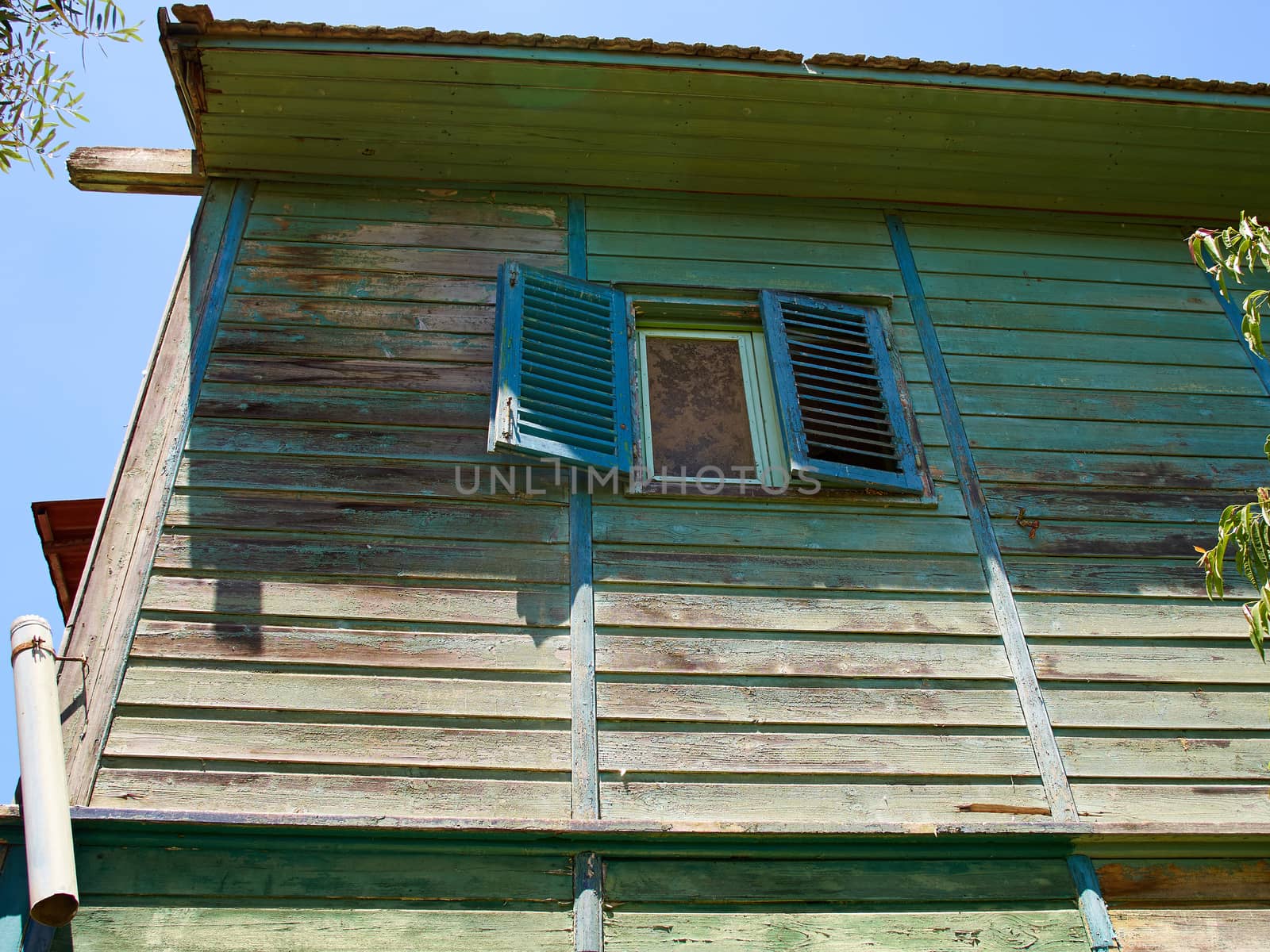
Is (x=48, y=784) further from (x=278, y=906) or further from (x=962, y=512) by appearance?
(x=962, y=512)

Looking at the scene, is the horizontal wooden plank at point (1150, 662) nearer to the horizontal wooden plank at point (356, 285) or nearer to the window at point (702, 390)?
the window at point (702, 390)

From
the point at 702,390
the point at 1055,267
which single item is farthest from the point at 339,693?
the point at 1055,267

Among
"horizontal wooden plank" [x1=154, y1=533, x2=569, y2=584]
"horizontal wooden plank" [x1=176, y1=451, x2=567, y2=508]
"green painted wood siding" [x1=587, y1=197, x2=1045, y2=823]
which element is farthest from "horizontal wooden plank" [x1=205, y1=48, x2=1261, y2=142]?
"horizontal wooden plank" [x1=154, y1=533, x2=569, y2=584]

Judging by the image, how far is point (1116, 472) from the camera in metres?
5.00

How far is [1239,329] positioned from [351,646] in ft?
15.4

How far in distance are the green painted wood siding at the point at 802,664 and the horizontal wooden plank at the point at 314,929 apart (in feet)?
1.62

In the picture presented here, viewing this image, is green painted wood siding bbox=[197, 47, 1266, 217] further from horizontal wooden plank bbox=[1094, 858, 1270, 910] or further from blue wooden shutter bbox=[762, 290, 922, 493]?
horizontal wooden plank bbox=[1094, 858, 1270, 910]

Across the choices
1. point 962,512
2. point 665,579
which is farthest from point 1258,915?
point 665,579

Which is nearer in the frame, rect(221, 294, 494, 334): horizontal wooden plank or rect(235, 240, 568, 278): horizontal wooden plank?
rect(221, 294, 494, 334): horizontal wooden plank

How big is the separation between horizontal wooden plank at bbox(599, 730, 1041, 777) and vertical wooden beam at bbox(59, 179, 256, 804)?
1.67 meters

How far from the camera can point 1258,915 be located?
3729 millimetres

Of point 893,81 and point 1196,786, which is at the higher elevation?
point 893,81

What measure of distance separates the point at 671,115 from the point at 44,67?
108 inches

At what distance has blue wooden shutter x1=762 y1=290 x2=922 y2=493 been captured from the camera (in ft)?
15.6
